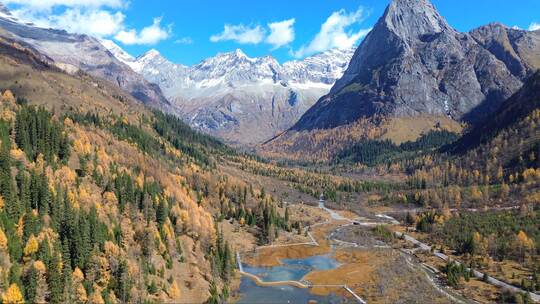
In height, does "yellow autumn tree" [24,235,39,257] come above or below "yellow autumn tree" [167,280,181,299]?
above

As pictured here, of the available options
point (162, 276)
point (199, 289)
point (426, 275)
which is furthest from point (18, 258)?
point (426, 275)

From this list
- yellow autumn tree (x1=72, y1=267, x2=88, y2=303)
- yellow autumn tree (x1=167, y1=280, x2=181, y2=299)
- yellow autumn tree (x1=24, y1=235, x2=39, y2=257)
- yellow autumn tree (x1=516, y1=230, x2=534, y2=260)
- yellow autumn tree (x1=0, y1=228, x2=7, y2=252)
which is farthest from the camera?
yellow autumn tree (x1=516, y1=230, x2=534, y2=260)

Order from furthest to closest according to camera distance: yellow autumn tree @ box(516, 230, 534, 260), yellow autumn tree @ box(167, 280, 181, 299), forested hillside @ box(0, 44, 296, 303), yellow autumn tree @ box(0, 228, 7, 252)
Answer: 1. yellow autumn tree @ box(516, 230, 534, 260)
2. yellow autumn tree @ box(167, 280, 181, 299)
3. forested hillside @ box(0, 44, 296, 303)
4. yellow autumn tree @ box(0, 228, 7, 252)

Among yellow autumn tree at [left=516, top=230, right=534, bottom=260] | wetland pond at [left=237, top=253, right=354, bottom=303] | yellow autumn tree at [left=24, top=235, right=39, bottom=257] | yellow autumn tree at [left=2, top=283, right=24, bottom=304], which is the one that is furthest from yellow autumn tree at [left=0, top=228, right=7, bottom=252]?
yellow autumn tree at [left=516, top=230, right=534, bottom=260]

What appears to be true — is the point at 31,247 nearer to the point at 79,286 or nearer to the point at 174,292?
the point at 79,286

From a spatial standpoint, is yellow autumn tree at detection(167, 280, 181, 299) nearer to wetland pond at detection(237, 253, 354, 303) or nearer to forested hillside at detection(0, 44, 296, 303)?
forested hillside at detection(0, 44, 296, 303)

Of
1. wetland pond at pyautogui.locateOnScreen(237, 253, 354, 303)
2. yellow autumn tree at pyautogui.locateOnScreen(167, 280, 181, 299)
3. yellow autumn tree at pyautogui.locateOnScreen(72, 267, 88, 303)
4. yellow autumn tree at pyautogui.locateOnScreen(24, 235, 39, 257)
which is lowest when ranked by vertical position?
wetland pond at pyautogui.locateOnScreen(237, 253, 354, 303)

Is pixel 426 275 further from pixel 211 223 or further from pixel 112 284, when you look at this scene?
pixel 112 284

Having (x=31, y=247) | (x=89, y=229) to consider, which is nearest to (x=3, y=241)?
(x=31, y=247)
